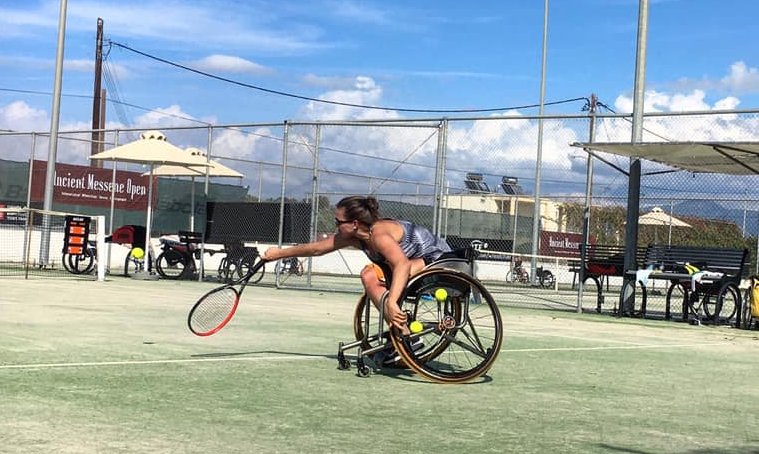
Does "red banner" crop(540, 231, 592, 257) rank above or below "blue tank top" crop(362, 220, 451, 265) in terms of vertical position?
above

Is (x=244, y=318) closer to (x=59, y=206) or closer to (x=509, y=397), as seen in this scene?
(x=509, y=397)

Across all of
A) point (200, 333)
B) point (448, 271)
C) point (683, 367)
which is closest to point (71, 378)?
point (200, 333)

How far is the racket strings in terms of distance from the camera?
697 centimetres

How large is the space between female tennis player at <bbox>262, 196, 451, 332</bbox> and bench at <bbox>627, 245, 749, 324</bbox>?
8.26 meters

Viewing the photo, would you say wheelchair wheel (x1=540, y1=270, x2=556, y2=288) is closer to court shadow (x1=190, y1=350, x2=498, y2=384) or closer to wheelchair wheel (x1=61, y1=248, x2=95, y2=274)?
wheelchair wheel (x1=61, y1=248, x2=95, y2=274)

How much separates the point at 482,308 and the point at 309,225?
1175 centimetres

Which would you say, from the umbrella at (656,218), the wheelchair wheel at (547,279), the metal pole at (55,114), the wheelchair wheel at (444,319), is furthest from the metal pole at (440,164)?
the wheelchair wheel at (547,279)

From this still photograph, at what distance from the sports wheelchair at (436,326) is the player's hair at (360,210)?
0.46 meters

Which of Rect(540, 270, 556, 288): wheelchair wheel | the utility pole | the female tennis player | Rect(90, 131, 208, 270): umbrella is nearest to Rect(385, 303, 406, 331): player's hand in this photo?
the female tennis player

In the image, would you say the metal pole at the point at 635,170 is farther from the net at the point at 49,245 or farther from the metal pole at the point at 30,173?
the metal pole at the point at 30,173

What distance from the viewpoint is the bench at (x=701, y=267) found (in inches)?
552

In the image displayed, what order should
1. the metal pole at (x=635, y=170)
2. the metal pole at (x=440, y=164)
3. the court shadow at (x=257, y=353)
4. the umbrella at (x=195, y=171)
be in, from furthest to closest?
the umbrella at (x=195, y=171) → the metal pole at (x=440, y=164) → the metal pole at (x=635, y=170) → the court shadow at (x=257, y=353)

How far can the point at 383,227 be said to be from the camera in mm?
6477

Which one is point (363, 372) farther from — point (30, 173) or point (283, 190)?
point (30, 173)
